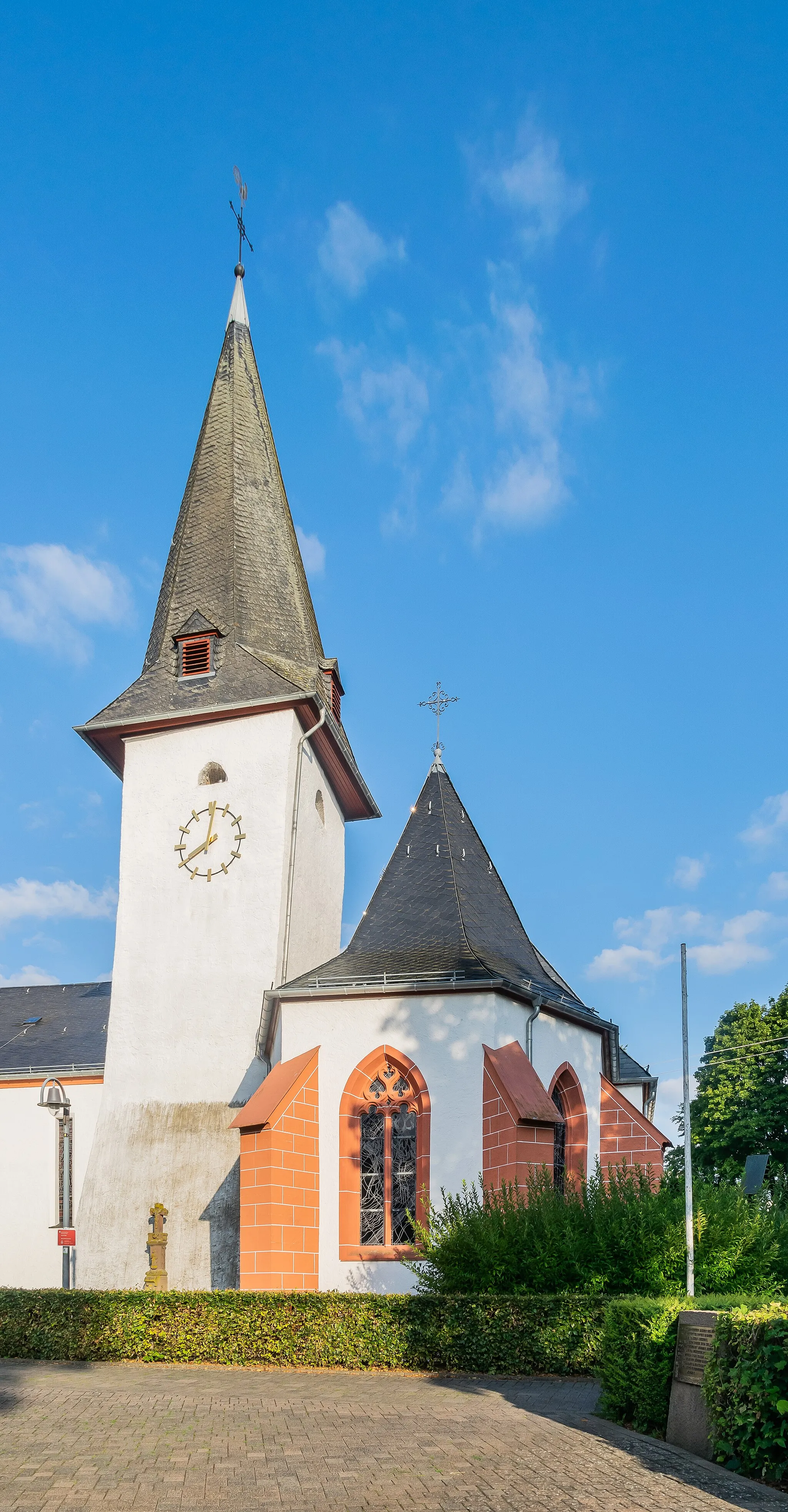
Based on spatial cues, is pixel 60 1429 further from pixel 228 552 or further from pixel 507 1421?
pixel 228 552

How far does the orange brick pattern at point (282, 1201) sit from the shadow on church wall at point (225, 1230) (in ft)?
4.91

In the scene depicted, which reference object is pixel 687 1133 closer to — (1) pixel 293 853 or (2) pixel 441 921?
(2) pixel 441 921

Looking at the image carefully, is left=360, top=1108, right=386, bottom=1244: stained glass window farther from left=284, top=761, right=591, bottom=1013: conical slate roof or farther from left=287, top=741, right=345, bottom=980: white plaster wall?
left=287, top=741, right=345, bottom=980: white plaster wall

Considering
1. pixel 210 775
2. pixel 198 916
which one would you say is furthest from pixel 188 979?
pixel 210 775

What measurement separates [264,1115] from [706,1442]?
826 centimetres

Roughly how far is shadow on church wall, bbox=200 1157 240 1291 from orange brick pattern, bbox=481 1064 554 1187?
3793 mm

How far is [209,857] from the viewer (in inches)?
776

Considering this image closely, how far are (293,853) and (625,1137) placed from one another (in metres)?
7.03

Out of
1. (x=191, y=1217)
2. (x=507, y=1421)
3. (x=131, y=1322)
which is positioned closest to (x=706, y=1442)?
(x=507, y=1421)

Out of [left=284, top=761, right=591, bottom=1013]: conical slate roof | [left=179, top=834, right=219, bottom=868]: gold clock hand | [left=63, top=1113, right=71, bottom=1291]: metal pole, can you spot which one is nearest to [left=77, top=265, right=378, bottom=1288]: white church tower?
[left=179, top=834, right=219, bottom=868]: gold clock hand

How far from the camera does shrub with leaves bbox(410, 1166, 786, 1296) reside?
39.3 ft

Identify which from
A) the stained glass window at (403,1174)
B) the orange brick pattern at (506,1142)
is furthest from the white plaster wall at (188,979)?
the orange brick pattern at (506,1142)

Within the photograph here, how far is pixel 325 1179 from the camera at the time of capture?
1600 cm

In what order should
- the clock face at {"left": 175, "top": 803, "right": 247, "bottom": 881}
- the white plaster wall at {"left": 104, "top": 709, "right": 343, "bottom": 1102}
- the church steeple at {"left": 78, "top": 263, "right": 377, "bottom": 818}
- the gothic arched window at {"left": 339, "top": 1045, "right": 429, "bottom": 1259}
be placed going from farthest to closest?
the church steeple at {"left": 78, "top": 263, "right": 377, "bottom": 818}, the clock face at {"left": 175, "top": 803, "right": 247, "bottom": 881}, the white plaster wall at {"left": 104, "top": 709, "right": 343, "bottom": 1102}, the gothic arched window at {"left": 339, "top": 1045, "right": 429, "bottom": 1259}
